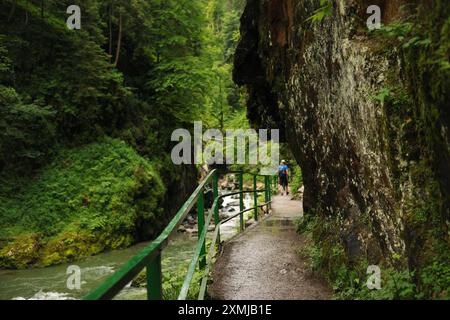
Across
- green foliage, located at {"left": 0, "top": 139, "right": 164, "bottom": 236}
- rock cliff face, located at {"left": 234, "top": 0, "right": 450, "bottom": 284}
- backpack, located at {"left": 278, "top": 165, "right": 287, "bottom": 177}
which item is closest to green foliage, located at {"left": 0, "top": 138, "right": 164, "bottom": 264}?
green foliage, located at {"left": 0, "top": 139, "right": 164, "bottom": 236}

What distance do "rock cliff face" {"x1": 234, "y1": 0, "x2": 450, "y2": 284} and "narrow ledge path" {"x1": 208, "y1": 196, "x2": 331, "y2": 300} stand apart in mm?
551

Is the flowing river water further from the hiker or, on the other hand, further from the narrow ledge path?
the hiker

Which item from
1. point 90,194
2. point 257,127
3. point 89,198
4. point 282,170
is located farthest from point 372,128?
point 282,170

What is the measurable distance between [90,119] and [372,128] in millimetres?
16323

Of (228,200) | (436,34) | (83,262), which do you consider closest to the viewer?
(436,34)

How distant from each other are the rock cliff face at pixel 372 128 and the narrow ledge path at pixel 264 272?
21.7 inches

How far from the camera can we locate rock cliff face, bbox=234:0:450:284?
136 inches

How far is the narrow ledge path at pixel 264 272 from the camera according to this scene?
4988mm

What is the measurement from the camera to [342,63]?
211 inches

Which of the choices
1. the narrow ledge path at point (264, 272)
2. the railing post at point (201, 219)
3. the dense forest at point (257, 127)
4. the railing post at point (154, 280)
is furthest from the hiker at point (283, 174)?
the railing post at point (154, 280)

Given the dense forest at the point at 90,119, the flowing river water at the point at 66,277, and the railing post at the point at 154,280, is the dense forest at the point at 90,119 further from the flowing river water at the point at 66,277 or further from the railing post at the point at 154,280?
the railing post at the point at 154,280

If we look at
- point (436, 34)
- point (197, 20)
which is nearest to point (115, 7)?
point (197, 20)
